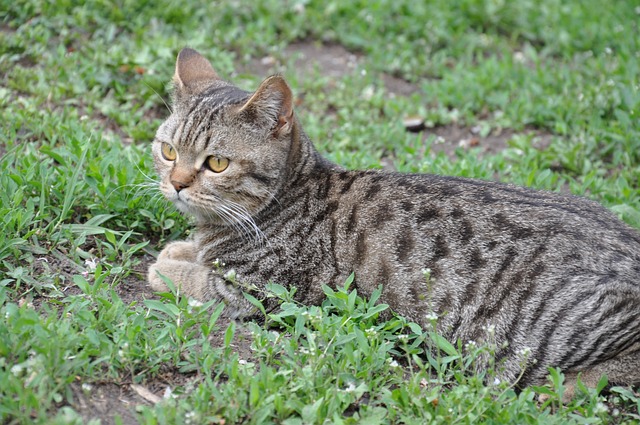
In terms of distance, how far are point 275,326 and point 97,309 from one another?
3.72 feet

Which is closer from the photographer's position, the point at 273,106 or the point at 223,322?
the point at 223,322

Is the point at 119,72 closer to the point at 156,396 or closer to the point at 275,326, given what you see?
the point at 275,326

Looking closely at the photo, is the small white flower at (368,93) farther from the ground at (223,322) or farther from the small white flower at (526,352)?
the small white flower at (526,352)

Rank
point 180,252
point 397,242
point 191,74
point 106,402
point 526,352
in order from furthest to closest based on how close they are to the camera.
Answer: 1. point 191,74
2. point 180,252
3. point 397,242
4. point 526,352
5. point 106,402

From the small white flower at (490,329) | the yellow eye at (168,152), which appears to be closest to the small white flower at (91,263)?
the yellow eye at (168,152)

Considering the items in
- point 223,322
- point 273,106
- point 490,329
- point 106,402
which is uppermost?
point 273,106

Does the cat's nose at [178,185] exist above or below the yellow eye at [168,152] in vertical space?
below

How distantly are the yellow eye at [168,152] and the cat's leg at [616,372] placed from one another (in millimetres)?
2953

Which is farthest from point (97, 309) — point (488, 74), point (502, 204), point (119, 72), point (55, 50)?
point (488, 74)

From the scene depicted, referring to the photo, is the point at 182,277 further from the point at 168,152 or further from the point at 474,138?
the point at 474,138

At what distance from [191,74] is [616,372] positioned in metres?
3.61

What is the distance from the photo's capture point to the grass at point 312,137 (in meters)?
4.02

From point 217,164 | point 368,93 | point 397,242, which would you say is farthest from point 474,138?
point 217,164

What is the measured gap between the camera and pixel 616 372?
457 centimetres
